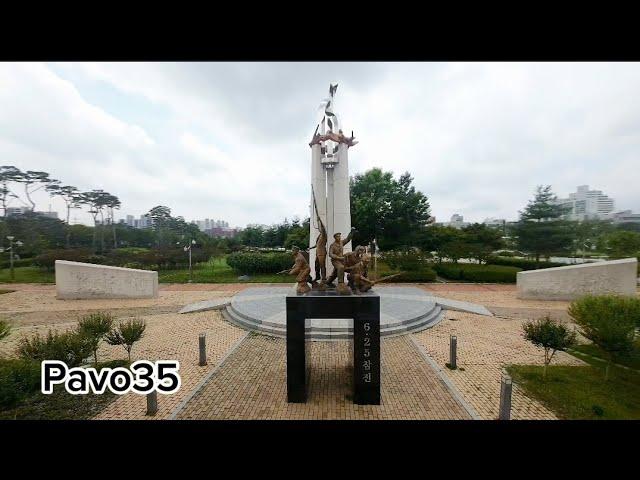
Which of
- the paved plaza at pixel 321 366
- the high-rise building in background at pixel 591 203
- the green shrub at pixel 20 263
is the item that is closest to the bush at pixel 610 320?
the paved plaza at pixel 321 366

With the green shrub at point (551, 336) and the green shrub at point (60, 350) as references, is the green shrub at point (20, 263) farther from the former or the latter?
the green shrub at point (551, 336)

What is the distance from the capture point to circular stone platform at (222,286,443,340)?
9.75 meters

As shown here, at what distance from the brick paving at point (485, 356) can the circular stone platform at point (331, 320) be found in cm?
64

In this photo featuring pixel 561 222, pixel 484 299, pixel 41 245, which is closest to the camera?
pixel 484 299

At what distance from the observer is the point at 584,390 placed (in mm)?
6547

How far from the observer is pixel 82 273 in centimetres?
1648

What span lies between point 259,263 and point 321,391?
18969 mm

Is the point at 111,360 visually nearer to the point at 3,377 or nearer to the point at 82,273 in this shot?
the point at 3,377

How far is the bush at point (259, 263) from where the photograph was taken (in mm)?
24266

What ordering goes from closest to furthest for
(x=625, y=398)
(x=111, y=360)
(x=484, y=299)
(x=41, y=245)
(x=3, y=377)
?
(x=3, y=377)
(x=625, y=398)
(x=111, y=360)
(x=484, y=299)
(x=41, y=245)

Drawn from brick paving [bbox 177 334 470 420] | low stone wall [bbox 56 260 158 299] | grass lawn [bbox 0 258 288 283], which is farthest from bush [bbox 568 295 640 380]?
low stone wall [bbox 56 260 158 299]
